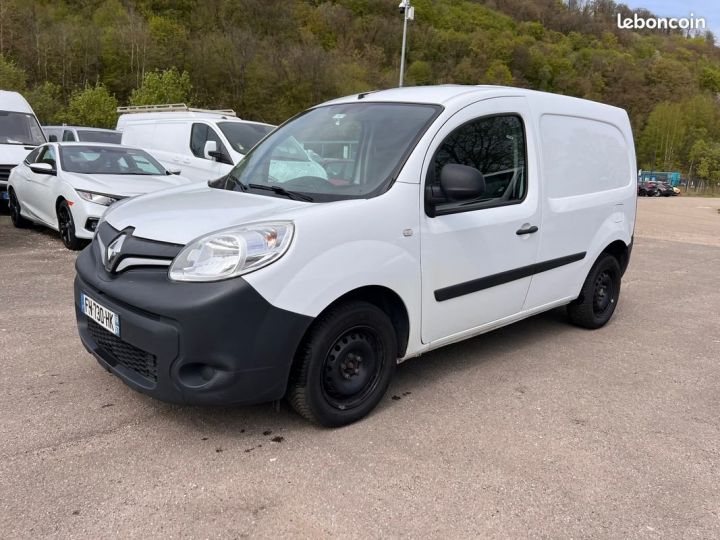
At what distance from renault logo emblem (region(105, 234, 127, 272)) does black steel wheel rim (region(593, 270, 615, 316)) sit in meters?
3.68

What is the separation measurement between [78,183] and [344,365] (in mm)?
5632

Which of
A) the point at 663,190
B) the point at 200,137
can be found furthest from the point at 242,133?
the point at 663,190

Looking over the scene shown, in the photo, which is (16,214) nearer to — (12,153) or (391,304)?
(12,153)

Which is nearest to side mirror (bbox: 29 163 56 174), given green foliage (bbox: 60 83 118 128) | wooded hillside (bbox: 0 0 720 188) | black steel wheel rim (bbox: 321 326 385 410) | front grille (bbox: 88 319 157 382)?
front grille (bbox: 88 319 157 382)

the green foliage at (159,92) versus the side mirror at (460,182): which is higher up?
the green foliage at (159,92)

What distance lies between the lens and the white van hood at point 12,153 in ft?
33.7

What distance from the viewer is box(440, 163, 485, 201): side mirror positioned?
3164 mm

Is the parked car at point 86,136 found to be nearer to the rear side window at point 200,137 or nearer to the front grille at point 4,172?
the front grille at point 4,172

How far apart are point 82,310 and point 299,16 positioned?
7884cm

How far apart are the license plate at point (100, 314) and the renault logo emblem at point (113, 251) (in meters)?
0.21

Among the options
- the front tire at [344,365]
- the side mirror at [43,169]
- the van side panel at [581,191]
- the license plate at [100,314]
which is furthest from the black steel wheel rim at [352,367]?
the side mirror at [43,169]

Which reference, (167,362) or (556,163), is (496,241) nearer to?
(556,163)

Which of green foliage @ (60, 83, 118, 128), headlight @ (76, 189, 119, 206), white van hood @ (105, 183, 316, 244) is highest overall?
green foliage @ (60, 83, 118, 128)

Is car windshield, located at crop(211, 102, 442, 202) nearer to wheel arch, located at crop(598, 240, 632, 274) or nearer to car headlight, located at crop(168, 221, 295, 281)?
car headlight, located at crop(168, 221, 295, 281)
